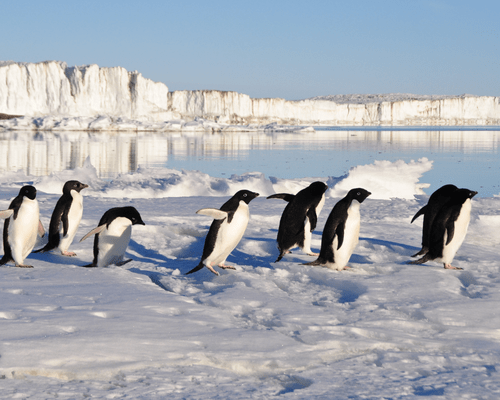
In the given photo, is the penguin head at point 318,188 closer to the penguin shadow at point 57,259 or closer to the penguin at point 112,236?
the penguin at point 112,236

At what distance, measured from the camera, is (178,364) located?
2.49 m

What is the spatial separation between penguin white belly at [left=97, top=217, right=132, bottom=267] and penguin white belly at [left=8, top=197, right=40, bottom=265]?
0.59 m

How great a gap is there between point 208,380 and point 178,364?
0.70 ft

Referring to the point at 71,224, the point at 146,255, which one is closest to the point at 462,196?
the point at 146,255

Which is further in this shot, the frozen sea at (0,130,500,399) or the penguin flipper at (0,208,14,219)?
the penguin flipper at (0,208,14,219)

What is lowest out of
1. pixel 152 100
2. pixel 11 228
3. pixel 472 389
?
pixel 472 389

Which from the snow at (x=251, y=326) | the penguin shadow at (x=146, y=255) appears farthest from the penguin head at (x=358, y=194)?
the penguin shadow at (x=146, y=255)

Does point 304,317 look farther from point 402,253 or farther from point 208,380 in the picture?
point 402,253

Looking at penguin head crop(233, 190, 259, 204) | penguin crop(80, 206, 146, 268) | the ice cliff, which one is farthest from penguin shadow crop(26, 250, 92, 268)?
the ice cliff

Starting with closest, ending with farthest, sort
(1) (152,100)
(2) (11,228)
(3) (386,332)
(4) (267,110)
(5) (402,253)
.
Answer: (3) (386,332) < (2) (11,228) < (5) (402,253) < (1) (152,100) < (4) (267,110)

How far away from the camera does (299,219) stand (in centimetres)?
514

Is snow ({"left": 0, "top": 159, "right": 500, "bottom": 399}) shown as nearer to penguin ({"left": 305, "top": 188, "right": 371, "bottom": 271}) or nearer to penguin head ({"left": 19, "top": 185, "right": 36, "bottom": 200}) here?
penguin ({"left": 305, "top": 188, "right": 371, "bottom": 271})

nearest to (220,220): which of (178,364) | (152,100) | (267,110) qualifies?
(178,364)

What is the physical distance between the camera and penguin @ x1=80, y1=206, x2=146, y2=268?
15.5ft
